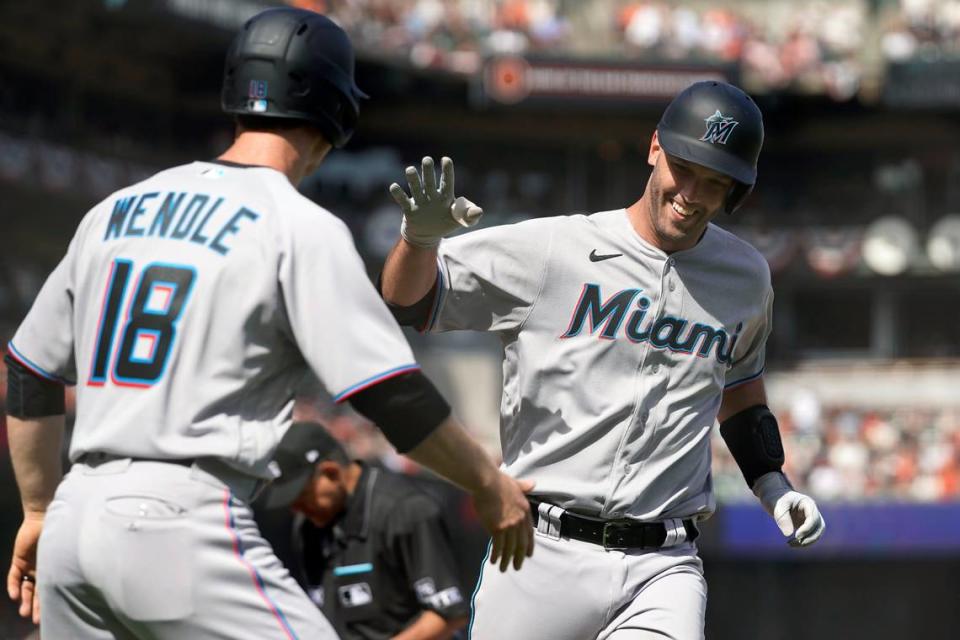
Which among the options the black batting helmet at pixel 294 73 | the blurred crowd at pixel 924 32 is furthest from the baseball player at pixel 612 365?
the blurred crowd at pixel 924 32

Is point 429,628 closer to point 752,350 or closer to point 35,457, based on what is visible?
point 752,350

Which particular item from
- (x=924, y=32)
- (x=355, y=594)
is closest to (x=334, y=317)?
(x=355, y=594)

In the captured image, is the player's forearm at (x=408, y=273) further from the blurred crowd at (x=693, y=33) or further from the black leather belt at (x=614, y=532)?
the blurred crowd at (x=693, y=33)

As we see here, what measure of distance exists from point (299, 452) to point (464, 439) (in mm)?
2336

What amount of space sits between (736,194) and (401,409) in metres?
1.45

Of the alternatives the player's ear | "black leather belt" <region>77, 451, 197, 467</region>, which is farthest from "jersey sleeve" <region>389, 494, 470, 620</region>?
"black leather belt" <region>77, 451, 197, 467</region>

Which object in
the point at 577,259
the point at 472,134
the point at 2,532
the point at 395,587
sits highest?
the point at 472,134

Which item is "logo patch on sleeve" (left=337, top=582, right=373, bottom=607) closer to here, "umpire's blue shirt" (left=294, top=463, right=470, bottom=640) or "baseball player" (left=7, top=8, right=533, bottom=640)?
"umpire's blue shirt" (left=294, top=463, right=470, bottom=640)

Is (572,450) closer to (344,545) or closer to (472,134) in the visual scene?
(344,545)

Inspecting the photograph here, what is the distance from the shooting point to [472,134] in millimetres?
23156

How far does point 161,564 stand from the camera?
245 cm

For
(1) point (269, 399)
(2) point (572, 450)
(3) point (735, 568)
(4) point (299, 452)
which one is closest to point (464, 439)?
(1) point (269, 399)

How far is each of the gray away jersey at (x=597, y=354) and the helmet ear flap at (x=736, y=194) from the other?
0.59ft

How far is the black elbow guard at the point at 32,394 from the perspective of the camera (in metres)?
2.84
